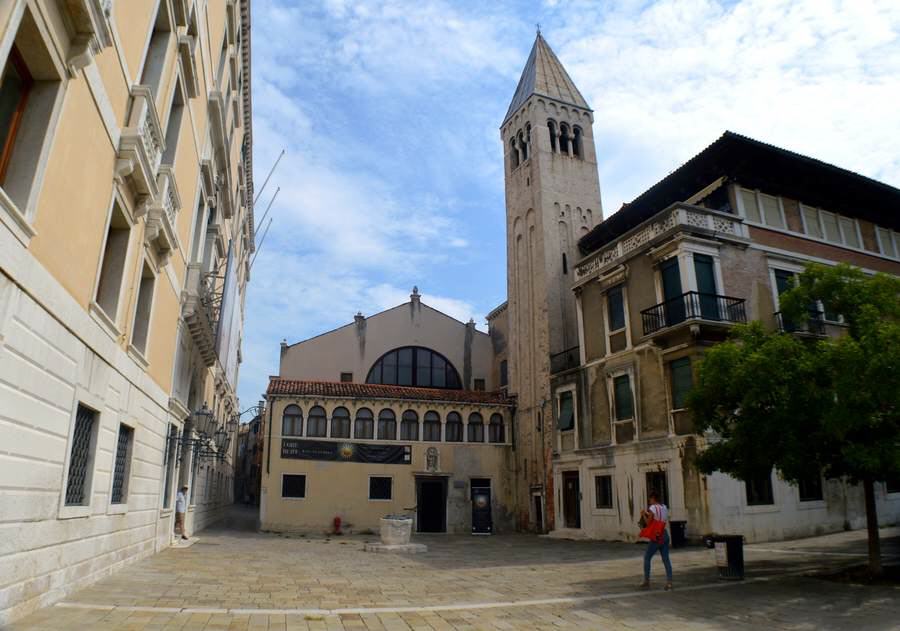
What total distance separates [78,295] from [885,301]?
44.3 feet

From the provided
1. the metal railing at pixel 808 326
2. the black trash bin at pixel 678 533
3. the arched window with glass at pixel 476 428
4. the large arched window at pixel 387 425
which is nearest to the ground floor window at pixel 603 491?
the black trash bin at pixel 678 533

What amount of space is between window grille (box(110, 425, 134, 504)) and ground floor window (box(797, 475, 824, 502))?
1928 cm

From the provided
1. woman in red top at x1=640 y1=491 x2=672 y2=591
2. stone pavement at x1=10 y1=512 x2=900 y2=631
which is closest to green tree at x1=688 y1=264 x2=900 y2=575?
stone pavement at x1=10 y1=512 x2=900 y2=631

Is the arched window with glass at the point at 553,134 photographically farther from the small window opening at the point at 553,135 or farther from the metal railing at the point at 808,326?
the metal railing at the point at 808,326

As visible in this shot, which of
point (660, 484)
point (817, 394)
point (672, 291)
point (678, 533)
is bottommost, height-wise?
point (678, 533)

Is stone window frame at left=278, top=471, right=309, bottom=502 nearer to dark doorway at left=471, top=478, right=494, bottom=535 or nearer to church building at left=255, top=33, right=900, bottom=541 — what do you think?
church building at left=255, top=33, right=900, bottom=541

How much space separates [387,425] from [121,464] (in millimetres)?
18637

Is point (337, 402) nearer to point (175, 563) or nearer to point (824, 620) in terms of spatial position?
point (175, 563)

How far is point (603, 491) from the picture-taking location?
2283cm

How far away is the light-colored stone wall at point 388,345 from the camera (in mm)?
33375

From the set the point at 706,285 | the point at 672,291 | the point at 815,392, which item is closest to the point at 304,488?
the point at 672,291

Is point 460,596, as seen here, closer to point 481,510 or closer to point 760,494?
point 760,494

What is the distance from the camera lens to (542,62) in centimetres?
3516

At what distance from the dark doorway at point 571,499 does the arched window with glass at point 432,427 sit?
6925 millimetres
